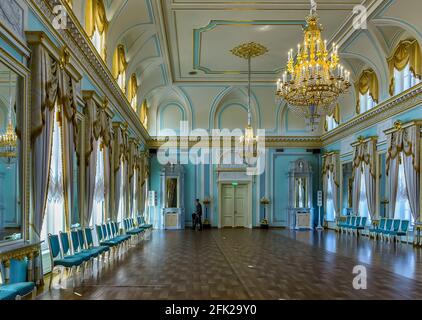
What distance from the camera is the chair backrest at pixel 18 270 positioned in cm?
498

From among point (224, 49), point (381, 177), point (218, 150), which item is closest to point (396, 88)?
point (381, 177)

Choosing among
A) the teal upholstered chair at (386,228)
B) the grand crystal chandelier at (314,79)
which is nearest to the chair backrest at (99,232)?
the grand crystal chandelier at (314,79)

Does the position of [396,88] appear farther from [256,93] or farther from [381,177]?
[256,93]

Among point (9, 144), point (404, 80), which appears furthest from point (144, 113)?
point (9, 144)

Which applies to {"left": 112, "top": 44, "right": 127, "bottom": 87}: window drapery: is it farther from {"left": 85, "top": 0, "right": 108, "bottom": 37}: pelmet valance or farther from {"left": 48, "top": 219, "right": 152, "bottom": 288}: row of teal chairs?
{"left": 48, "top": 219, "right": 152, "bottom": 288}: row of teal chairs

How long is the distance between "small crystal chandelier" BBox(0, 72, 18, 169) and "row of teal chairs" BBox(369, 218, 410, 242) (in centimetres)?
1003

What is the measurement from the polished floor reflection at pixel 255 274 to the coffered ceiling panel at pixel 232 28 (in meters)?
6.07

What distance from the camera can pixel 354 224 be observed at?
49.6 ft

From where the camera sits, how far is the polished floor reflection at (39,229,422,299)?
5.76 metres

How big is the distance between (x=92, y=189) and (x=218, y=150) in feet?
38.3

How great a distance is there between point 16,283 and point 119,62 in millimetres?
8565

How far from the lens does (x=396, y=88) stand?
12.8 metres

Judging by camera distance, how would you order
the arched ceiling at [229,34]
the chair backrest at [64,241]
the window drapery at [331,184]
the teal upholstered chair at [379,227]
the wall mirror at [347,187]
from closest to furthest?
the chair backrest at [64,241], the arched ceiling at [229,34], the teal upholstered chair at [379,227], the wall mirror at [347,187], the window drapery at [331,184]

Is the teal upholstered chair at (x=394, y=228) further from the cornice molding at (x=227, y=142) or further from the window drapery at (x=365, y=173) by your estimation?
the cornice molding at (x=227, y=142)
